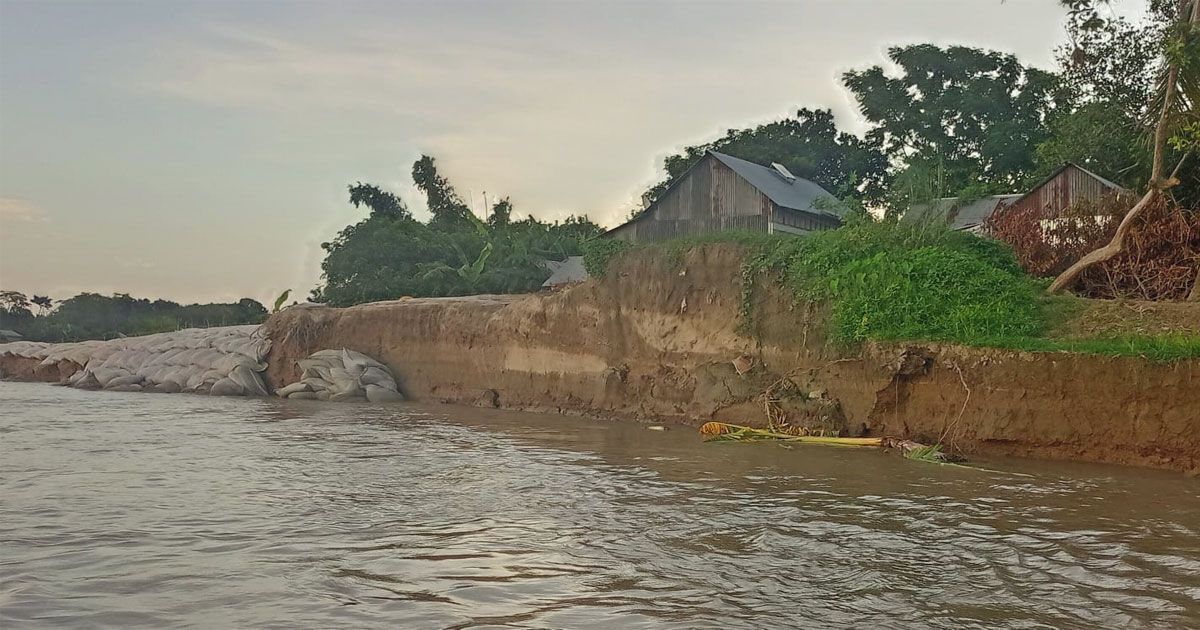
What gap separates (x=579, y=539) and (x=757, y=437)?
232 inches

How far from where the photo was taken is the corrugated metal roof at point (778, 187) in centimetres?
2214

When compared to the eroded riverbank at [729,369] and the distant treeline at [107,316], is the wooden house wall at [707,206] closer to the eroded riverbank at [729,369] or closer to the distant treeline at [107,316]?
the eroded riverbank at [729,369]

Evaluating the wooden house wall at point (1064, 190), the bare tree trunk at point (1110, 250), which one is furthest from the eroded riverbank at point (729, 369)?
the wooden house wall at point (1064, 190)

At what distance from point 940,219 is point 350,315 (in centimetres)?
1239

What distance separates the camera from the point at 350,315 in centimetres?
1970

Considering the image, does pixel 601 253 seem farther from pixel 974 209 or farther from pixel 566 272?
pixel 974 209

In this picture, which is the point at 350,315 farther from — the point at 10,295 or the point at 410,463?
the point at 10,295

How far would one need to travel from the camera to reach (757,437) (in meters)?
11.3

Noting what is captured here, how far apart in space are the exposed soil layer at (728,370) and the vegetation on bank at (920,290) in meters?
0.19

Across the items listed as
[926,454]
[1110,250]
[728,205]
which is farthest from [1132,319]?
[728,205]

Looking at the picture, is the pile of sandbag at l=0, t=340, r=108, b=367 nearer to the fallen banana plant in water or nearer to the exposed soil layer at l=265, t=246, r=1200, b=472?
the exposed soil layer at l=265, t=246, r=1200, b=472

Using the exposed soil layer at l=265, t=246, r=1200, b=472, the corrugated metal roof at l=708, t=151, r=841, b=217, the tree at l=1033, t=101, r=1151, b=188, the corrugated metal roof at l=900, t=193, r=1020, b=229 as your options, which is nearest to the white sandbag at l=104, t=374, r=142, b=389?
the exposed soil layer at l=265, t=246, r=1200, b=472

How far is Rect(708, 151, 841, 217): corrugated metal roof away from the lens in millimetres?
22141

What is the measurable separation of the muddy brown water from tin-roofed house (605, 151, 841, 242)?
12.5 m
